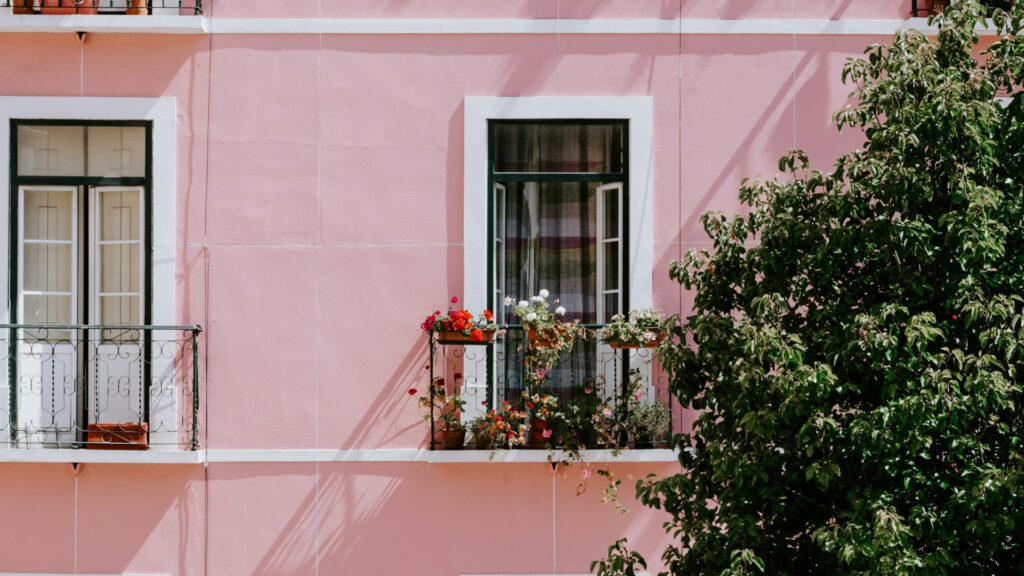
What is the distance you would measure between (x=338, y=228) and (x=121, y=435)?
8.20 ft

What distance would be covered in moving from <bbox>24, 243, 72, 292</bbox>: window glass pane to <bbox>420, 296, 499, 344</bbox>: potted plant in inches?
127

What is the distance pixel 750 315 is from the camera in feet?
18.7

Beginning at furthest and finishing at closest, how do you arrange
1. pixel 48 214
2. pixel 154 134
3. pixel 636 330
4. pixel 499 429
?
pixel 48 214 < pixel 154 134 < pixel 499 429 < pixel 636 330

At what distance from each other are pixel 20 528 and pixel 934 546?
7046 millimetres

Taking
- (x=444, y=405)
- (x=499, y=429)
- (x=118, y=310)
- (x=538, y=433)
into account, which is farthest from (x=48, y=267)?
(x=538, y=433)

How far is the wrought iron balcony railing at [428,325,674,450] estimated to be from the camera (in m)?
7.96

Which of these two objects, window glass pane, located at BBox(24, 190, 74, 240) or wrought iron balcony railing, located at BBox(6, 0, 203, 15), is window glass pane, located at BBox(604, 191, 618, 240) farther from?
window glass pane, located at BBox(24, 190, 74, 240)

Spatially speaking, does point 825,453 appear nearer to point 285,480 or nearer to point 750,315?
point 750,315

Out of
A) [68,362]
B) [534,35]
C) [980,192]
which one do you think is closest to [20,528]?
[68,362]

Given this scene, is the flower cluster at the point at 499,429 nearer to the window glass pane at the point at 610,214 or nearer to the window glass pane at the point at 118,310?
the window glass pane at the point at 610,214

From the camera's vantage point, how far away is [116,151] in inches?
335

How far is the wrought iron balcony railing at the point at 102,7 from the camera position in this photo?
8.36 metres

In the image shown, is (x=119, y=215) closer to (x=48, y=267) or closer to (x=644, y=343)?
(x=48, y=267)

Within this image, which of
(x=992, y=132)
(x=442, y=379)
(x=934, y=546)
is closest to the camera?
(x=934, y=546)
